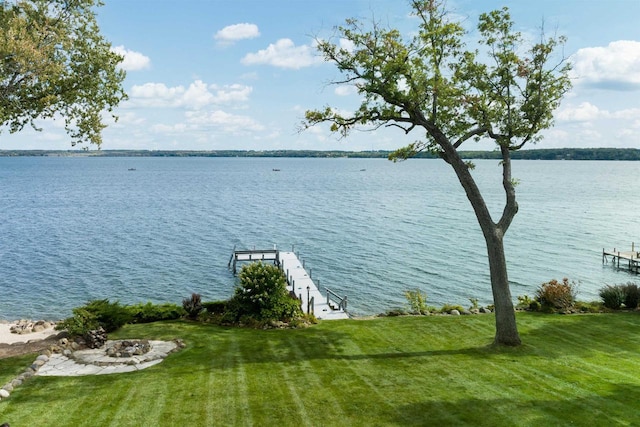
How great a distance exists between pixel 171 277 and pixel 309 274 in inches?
470

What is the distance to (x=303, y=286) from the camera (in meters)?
33.8

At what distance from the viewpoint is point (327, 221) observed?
70375 mm

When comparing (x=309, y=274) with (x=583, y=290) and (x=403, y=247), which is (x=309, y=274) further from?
(x=583, y=290)

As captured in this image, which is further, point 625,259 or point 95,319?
point 625,259

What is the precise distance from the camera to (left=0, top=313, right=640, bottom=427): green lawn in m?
10.0

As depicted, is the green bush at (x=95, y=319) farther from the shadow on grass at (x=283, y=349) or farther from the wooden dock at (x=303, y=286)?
the wooden dock at (x=303, y=286)

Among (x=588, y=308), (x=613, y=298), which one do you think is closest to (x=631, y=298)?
(x=613, y=298)

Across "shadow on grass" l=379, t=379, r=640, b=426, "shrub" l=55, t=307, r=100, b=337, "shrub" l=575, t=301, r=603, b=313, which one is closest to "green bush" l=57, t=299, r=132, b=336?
"shrub" l=55, t=307, r=100, b=337

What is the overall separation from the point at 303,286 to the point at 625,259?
1333 inches

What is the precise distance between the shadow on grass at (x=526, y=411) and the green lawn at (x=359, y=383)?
22 millimetres

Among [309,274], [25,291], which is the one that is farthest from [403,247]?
[25,291]

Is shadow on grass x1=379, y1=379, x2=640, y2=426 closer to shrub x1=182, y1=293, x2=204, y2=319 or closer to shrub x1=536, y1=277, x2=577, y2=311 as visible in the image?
shrub x1=536, y1=277, x2=577, y2=311

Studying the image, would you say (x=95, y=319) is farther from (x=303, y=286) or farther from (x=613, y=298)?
(x=613, y=298)

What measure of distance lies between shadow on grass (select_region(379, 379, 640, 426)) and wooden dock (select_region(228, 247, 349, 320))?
11.1 metres
